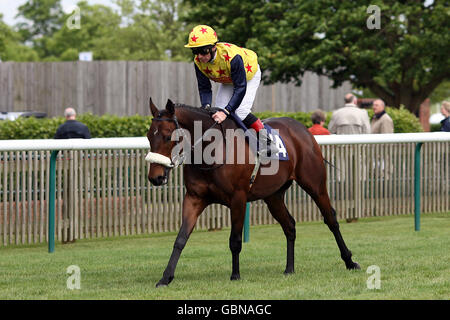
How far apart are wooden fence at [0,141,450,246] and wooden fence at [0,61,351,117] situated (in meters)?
13.8

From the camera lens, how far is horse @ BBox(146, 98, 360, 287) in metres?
6.50

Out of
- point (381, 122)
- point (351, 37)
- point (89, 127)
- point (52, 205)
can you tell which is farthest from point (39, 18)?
point (52, 205)

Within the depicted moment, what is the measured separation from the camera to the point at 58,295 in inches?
251

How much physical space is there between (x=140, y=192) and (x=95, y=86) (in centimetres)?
1663

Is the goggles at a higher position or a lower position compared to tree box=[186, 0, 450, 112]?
lower

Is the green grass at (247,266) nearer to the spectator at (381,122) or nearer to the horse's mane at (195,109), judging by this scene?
the horse's mane at (195,109)

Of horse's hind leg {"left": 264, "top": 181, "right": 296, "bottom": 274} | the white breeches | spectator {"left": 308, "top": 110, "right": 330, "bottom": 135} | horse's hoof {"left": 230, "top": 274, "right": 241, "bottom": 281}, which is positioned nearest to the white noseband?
the white breeches

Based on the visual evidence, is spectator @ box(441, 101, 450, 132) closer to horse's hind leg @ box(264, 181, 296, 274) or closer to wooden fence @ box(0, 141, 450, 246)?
wooden fence @ box(0, 141, 450, 246)

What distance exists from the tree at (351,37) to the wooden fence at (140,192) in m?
9.30

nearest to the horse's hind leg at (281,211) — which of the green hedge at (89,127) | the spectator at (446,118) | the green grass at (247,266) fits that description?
the green grass at (247,266)

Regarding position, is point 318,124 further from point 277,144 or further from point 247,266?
point 277,144

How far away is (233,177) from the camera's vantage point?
23.1 feet

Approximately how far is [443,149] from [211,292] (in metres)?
7.08
